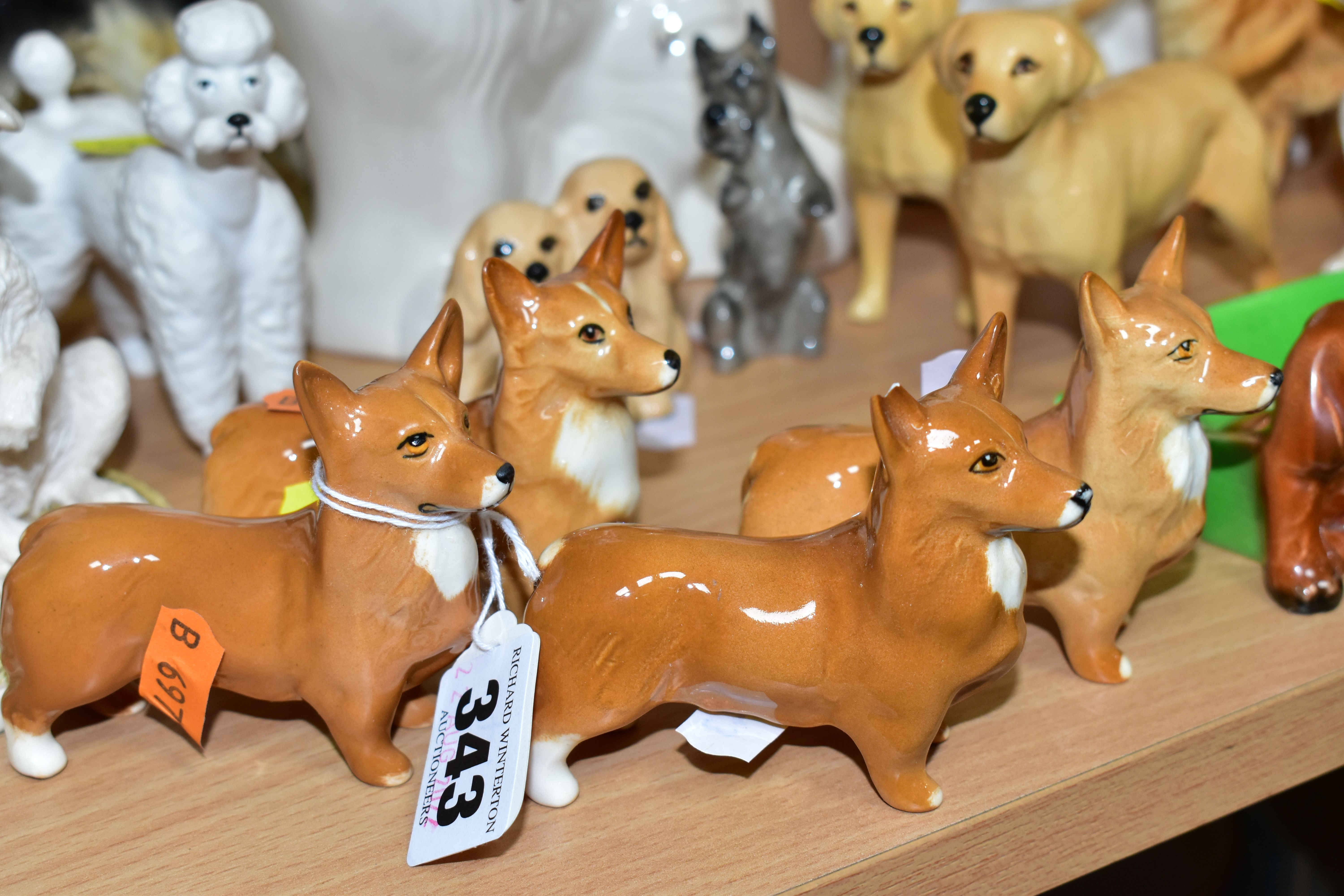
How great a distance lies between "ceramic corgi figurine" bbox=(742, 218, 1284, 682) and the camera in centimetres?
88

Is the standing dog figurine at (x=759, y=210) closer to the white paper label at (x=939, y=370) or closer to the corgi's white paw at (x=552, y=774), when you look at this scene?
the white paper label at (x=939, y=370)

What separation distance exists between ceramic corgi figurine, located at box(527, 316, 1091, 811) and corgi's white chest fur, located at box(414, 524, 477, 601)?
5cm

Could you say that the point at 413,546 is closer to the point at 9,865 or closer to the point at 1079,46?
the point at 9,865

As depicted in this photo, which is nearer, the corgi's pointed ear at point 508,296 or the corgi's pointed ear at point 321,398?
the corgi's pointed ear at point 321,398

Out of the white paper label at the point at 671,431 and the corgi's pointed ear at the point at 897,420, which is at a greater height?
the corgi's pointed ear at the point at 897,420

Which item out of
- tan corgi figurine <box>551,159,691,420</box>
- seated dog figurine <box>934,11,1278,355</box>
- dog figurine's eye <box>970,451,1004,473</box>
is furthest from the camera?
tan corgi figurine <box>551,159,691,420</box>

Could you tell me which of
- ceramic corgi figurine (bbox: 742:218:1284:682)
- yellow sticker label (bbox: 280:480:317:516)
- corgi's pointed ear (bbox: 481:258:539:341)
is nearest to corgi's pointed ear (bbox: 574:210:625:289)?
corgi's pointed ear (bbox: 481:258:539:341)

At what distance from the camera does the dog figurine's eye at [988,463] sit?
0.76m

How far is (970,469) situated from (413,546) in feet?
1.17

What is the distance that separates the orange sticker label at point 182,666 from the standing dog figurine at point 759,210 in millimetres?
766

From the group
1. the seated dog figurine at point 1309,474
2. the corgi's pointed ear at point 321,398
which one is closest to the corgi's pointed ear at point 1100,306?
the seated dog figurine at point 1309,474

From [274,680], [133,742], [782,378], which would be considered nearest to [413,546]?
[274,680]

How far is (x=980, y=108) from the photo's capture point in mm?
1225

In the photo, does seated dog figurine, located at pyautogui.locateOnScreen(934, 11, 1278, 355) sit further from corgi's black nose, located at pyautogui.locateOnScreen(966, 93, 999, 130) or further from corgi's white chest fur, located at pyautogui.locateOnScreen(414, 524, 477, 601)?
corgi's white chest fur, located at pyautogui.locateOnScreen(414, 524, 477, 601)
